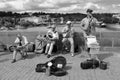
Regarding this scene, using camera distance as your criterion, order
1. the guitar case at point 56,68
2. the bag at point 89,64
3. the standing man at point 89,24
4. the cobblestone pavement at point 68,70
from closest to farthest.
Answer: the cobblestone pavement at point 68,70, the guitar case at point 56,68, the bag at point 89,64, the standing man at point 89,24

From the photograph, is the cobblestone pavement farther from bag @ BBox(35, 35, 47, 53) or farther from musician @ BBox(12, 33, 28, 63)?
bag @ BBox(35, 35, 47, 53)

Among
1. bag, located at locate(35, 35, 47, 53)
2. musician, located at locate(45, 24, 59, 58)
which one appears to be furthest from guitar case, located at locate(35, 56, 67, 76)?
bag, located at locate(35, 35, 47, 53)

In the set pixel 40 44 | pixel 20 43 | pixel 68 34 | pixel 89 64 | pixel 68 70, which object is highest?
pixel 68 34

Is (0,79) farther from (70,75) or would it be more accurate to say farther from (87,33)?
(87,33)

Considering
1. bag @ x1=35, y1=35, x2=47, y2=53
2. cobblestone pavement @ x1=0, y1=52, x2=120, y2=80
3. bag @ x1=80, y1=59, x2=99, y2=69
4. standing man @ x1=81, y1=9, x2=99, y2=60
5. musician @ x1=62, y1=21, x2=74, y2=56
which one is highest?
standing man @ x1=81, y1=9, x2=99, y2=60

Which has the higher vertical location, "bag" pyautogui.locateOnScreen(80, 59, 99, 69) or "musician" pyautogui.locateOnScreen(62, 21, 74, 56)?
"musician" pyautogui.locateOnScreen(62, 21, 74, 56)

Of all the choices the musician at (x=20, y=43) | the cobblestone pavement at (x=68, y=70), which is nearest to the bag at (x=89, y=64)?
the cobblestone pavement at (x=68, y=70)

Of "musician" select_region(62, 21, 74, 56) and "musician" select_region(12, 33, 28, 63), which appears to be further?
"musician" select_region(62, 21, 74, 56)

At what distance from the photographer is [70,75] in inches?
212

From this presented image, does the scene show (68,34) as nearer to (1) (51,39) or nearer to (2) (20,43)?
(1) (51,39)

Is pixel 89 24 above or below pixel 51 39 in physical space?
above

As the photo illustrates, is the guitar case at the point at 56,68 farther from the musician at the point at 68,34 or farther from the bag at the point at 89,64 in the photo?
the musician at the point at 68,34

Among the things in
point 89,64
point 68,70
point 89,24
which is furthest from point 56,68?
point 89,24

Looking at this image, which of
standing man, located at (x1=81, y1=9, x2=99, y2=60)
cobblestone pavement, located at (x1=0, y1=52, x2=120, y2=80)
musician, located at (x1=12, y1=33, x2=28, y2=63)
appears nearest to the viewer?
cobblestone pavement, located at (x1=0, y1=52, x2=120, y2=80)
